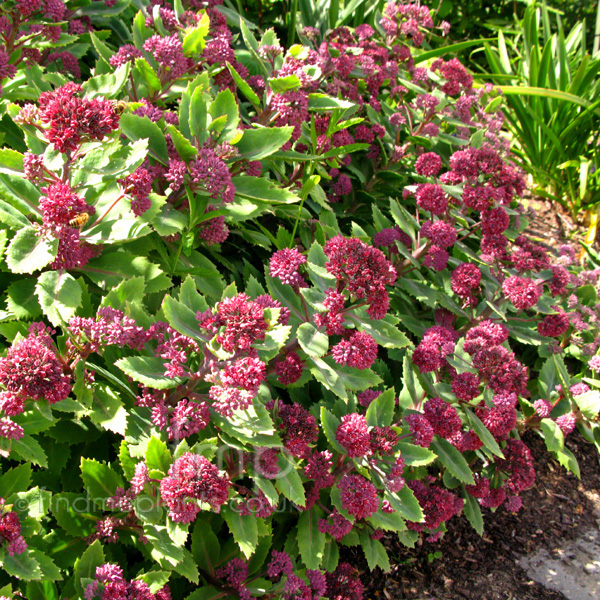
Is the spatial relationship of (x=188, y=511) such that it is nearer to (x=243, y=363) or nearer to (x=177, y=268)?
(x=243, y=363)

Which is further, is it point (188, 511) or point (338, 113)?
point (338, 113)

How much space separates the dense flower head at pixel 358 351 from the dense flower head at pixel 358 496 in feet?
1.42

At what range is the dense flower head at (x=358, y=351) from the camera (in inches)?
71.2

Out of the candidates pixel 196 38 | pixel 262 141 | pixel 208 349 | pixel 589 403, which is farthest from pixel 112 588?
pixel 589 403

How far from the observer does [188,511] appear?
153 centimetres

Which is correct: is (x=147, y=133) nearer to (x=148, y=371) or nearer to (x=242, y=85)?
(x=242, y=85)

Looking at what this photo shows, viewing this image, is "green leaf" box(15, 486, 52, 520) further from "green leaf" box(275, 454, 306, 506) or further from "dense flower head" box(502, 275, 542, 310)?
"dense flower head" box(502, 275, 542, 310)

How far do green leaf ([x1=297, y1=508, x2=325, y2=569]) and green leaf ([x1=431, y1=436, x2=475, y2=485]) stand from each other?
2.20ft

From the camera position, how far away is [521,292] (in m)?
2.66

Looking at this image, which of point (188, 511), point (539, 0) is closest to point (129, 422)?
point (188, 511)

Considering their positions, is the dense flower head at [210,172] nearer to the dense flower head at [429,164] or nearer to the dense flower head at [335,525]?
the dense flower head at [335,525]

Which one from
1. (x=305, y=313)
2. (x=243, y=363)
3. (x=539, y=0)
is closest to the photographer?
(x=243, y=363)

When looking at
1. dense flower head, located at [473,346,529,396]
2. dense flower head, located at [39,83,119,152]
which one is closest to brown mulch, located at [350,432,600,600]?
dense flower head, located at [473,346,529,396]

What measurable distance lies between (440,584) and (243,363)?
194 cm
